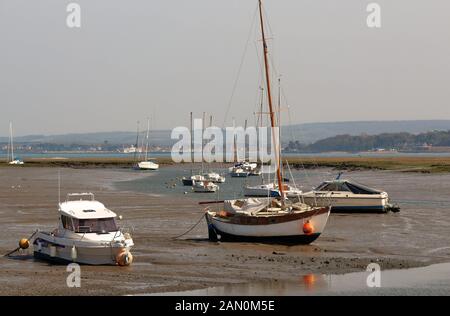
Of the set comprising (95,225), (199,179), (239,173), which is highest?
(95,225)

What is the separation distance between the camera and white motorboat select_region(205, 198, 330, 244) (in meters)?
37.5

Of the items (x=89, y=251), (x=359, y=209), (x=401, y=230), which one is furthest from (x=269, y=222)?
(x=359, y=209)

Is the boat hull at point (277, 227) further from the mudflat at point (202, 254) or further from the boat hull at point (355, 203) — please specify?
the boat hull at point (355, 203)

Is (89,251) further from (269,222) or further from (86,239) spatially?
(269,222)

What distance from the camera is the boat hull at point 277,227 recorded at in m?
37.5

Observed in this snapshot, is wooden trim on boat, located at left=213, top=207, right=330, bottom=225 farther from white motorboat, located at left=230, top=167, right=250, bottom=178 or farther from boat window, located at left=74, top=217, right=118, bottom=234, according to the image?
white motorboat, located at left=230, top=167, right=250, bottom=178

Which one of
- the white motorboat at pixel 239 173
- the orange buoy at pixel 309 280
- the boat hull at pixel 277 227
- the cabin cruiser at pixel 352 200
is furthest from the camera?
the white motorboat at pixel 239 173

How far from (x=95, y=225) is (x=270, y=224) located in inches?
354

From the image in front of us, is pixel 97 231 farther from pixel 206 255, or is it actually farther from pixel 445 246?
pixel 445 246

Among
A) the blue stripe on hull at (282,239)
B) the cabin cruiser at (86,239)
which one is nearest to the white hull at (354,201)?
the blue stripe on hull at (282,239)

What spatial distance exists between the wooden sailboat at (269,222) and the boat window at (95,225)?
7.80 metres

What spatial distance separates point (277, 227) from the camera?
3762 centimetres

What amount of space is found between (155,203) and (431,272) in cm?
3700
